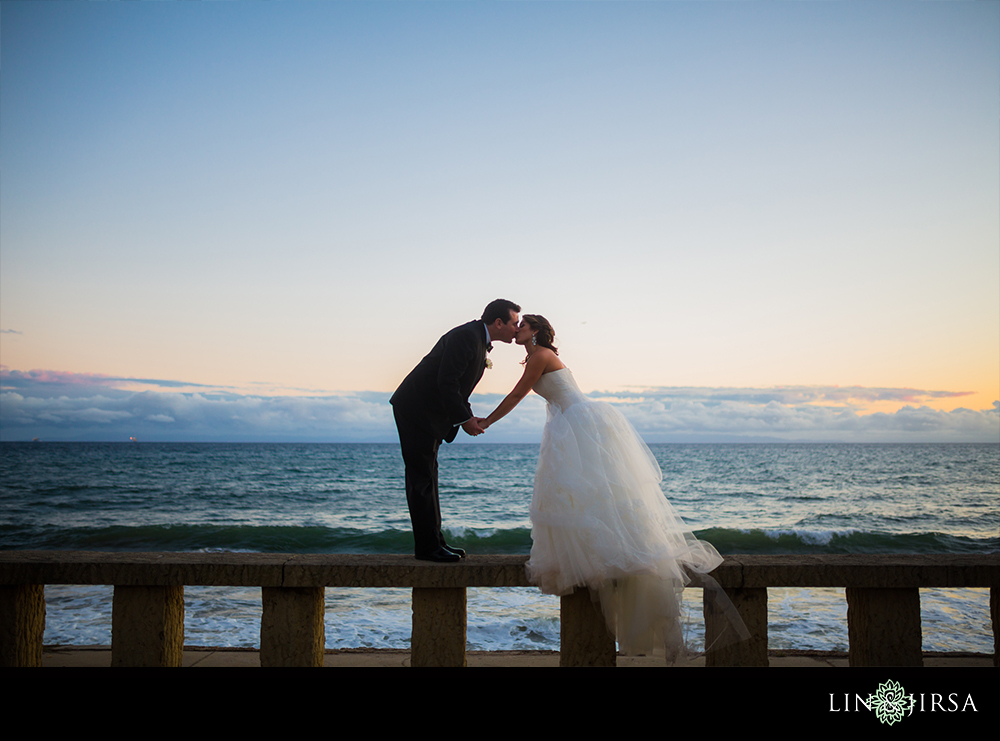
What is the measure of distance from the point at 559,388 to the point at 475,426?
54 cm

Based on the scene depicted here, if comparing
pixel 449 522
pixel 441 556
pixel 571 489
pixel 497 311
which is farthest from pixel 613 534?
pixel 449 522

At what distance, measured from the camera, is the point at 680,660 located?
2.74 metres

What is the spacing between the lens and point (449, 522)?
57.7 ft

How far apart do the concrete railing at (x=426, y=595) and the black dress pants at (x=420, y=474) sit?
32 cm

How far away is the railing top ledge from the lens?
270 centimetres

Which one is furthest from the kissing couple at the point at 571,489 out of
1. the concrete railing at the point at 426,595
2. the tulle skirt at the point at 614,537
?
the concrete railing at the point at 426,595

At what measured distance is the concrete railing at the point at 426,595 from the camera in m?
2.71

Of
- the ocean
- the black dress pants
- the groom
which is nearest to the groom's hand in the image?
the groom

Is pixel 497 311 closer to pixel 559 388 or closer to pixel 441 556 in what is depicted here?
pixel 559 388
